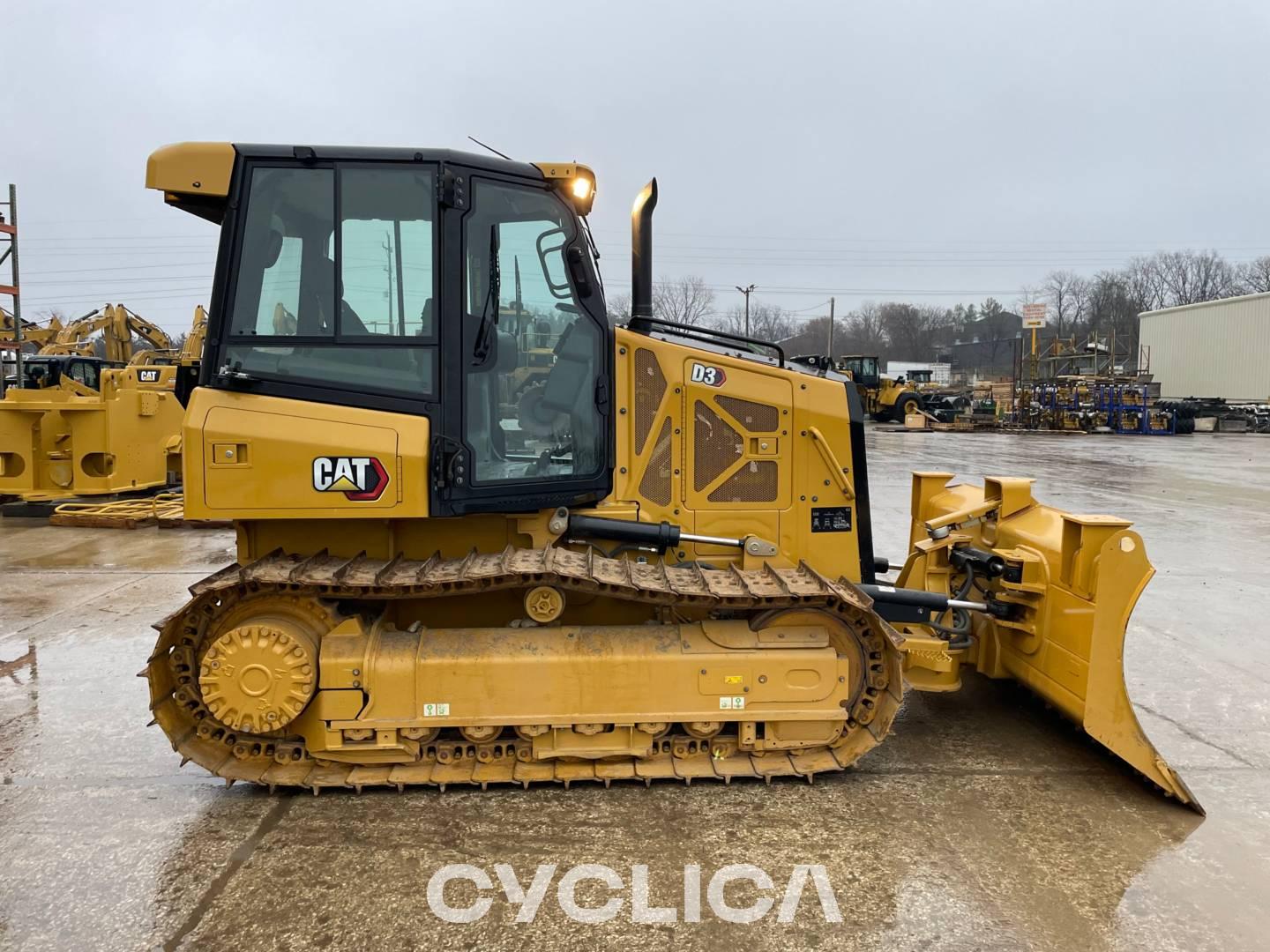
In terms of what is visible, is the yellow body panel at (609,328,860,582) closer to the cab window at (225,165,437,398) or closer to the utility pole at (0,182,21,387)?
the cab window at (225,165,437,398)

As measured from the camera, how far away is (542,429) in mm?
3953

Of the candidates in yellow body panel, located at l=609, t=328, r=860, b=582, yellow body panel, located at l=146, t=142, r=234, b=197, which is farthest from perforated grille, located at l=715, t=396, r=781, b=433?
yellow body panel, located at l=146, t=142, r=234, b=197

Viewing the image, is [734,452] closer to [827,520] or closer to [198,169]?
[827,520]

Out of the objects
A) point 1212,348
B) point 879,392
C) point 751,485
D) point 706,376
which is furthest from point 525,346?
point 1212,348

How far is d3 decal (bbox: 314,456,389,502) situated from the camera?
359cm

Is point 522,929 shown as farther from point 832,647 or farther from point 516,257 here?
point 516,257

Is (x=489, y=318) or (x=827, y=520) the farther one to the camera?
(x=827, y=520)

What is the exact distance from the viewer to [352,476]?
142 inches

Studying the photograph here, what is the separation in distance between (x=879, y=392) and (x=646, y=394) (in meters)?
36.7

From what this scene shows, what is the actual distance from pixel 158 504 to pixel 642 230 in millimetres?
10273

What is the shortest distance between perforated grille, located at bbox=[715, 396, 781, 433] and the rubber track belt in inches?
33.5

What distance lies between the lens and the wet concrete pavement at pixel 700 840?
9.27ft

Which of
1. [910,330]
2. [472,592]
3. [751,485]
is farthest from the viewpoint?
[910,330]

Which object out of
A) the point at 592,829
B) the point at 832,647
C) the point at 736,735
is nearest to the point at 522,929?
the point at 592,829
